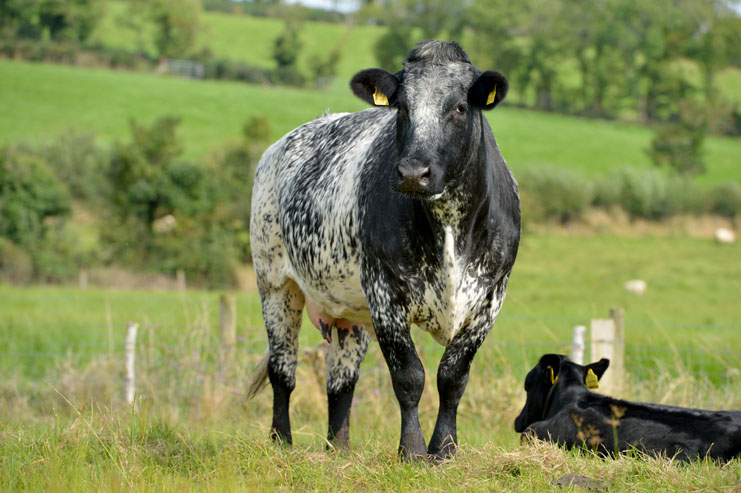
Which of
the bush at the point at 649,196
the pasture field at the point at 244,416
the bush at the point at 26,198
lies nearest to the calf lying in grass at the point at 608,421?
the pasture field at the point at 244,416

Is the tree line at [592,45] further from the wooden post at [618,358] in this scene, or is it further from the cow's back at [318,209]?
the cow's back at [318,209]

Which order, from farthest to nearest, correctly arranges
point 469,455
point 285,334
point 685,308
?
1. point 685,308
2. point 285,334
3. point 469,455

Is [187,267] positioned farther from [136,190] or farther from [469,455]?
[469,455]

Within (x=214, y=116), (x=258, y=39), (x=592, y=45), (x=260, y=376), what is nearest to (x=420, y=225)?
(x=260, y=376)

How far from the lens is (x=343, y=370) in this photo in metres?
6.26

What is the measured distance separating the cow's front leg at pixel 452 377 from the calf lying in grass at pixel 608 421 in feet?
2.66

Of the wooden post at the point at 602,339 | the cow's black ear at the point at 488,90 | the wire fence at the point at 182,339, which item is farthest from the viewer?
the wire fence at the point at 182,339

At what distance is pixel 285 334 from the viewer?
6574 millimetres

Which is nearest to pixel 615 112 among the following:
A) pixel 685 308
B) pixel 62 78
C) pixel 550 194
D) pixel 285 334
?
pixel 550 194

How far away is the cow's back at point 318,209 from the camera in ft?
17.6

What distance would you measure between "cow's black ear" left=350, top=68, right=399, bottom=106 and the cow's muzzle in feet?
2.08

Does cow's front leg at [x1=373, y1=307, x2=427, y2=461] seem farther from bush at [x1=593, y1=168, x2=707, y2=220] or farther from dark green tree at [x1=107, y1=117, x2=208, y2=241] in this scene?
bush at [x1=593, y1=168, x2=707, y2=220]

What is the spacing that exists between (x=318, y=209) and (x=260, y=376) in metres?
1.87

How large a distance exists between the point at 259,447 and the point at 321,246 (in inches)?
54.0
